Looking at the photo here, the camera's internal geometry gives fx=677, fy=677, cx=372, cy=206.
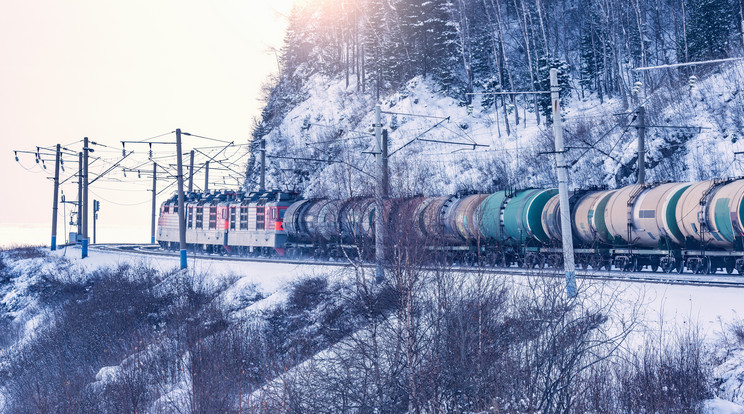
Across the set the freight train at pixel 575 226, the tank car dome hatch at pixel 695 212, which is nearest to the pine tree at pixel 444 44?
the freight train at pixel 575 226

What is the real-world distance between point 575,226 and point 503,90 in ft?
137

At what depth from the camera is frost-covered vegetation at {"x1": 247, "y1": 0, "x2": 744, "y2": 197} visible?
151ft

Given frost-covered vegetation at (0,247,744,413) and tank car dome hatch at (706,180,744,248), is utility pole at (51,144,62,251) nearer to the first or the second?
frost-covered vegetation at (0,247,744,413)

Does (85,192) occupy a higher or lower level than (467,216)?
higher

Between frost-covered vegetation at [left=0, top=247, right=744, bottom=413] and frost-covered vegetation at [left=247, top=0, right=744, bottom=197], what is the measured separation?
1585 centimetres

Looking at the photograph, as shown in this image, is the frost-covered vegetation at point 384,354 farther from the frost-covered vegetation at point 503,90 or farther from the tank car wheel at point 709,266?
the frost-covered vegetation at point 503,90

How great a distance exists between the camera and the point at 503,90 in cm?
6556

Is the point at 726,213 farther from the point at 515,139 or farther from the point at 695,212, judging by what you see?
the point at 515,139

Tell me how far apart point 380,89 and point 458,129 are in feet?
53.1

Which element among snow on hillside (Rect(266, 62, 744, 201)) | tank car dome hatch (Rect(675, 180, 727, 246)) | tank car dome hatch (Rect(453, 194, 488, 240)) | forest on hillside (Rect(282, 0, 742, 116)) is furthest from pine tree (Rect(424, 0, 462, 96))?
tank car dome hatch (Rect(675, 180, 727, 246))

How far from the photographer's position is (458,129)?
6450cm

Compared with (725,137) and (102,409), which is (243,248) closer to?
(102,409)

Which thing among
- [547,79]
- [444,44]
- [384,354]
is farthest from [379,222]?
[444,44]

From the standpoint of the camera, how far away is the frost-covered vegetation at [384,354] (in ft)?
44.3
